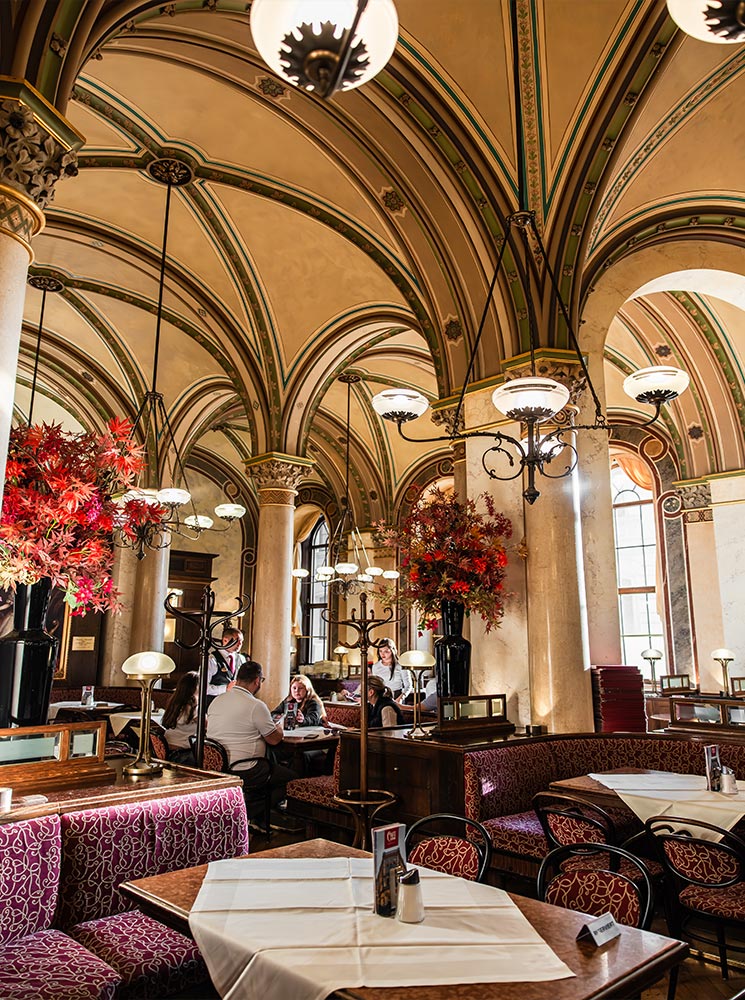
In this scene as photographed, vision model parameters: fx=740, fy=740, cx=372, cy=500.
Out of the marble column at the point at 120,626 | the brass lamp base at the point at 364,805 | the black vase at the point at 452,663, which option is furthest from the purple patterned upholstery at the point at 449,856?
the marble column at the point at 120,626

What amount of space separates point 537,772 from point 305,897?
292 centimetres

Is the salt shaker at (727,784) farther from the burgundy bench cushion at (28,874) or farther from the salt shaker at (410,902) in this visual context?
the burgundy bench cushion at (28,874)

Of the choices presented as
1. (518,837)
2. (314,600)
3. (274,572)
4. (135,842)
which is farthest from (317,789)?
(314,600)

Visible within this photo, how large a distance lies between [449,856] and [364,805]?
1796mm

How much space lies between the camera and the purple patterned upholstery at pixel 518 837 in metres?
4.04

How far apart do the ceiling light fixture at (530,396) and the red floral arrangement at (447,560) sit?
1.54 feet

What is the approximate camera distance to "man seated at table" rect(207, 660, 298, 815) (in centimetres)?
533

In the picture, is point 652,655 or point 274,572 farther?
point 652,655

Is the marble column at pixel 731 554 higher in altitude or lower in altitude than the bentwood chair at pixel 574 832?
higher

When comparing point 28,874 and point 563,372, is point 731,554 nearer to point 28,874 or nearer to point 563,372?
point 563,372

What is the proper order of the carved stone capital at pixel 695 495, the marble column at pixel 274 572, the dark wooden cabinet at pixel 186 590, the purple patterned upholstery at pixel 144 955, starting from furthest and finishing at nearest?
the dark wooden cabinet at pixel 186 590, the carved stone capital at pixel 695 495, the marble column at pixel 274 572, the purple patterned upholstery at pixel 144 955

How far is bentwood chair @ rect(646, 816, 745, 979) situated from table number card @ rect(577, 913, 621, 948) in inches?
45.0

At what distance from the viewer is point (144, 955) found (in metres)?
2.58

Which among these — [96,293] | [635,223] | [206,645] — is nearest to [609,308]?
[635,223]
